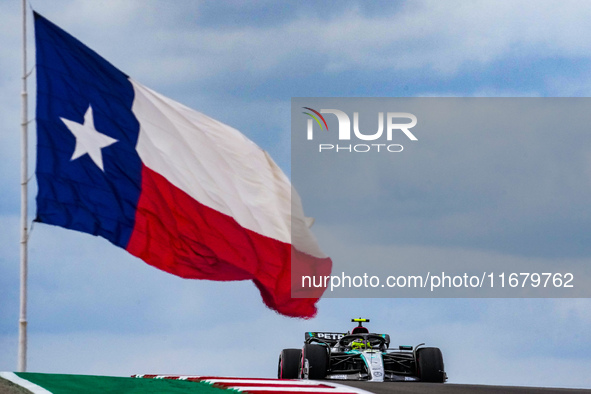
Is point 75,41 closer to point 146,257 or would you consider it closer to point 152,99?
point 152,99

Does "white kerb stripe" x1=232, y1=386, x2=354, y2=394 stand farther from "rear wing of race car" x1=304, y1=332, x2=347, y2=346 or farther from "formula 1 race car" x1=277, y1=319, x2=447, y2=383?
"rear wing of race car" x1=304, y1=332, x2=347, y2=346

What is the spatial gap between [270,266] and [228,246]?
2.90 ft

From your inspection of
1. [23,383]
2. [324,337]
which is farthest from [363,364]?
[23,383]

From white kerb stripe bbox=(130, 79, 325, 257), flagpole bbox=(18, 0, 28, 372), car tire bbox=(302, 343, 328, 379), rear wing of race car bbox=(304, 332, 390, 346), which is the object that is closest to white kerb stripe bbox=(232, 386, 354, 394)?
flagpole bbox=(18, 0, 28, 372)

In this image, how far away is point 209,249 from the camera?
51.2ft

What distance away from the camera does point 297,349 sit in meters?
21.9

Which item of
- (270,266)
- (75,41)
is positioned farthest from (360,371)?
(75,41)

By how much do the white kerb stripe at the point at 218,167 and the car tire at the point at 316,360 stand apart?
433cm

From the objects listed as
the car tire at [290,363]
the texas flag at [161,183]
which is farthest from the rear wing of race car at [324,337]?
the texas flag at [161,183]

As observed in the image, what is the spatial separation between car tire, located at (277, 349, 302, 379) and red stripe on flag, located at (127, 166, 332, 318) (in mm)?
5014

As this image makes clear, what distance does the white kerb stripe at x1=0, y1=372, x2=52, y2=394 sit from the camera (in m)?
9.23

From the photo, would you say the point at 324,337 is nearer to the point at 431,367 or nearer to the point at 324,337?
the point at 324,337

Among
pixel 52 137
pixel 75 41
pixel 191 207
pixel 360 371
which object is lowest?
pixel 360 371

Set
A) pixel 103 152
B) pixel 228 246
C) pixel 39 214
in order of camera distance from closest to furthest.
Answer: pixel 39 214, pixel 103 152, pixel 228 246
